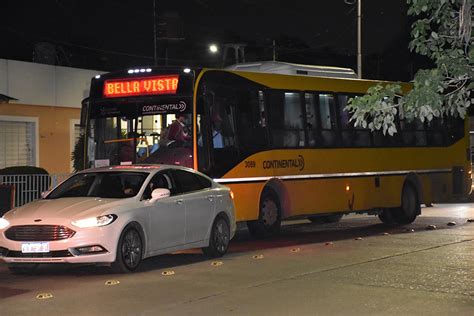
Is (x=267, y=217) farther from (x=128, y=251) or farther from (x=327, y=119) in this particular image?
(x=128, y=251)

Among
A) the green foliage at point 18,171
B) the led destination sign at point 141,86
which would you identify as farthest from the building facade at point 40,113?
the led destination sign at point 141,86

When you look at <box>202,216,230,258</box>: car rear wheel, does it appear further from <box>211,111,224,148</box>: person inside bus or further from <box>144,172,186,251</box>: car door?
<box>211,111,224,148</box>: person inside bus

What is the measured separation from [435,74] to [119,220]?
5.41m

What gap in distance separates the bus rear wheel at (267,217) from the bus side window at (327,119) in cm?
221

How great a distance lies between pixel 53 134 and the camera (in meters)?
26.2

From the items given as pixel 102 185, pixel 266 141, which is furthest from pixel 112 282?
pixel 266 141

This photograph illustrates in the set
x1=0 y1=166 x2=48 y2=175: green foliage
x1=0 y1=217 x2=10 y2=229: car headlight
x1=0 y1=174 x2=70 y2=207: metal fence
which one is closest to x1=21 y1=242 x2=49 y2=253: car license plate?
x1=0 y1=217 x2=10 y2=229: car headlight

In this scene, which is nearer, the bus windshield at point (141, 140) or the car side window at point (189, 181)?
Answer: the car side window at point (189, 181)

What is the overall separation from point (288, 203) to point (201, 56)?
42215 millimetres

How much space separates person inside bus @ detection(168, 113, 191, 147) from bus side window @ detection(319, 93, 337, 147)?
4391mm

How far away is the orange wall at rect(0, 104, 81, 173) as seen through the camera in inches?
1006

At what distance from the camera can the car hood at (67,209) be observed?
1061 cm

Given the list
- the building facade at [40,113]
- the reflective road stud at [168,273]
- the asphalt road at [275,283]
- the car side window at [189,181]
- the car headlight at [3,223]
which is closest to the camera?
the asphalt road at [275,283]

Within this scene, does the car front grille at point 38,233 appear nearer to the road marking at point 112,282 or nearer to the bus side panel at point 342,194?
the road marking at point 112,282
